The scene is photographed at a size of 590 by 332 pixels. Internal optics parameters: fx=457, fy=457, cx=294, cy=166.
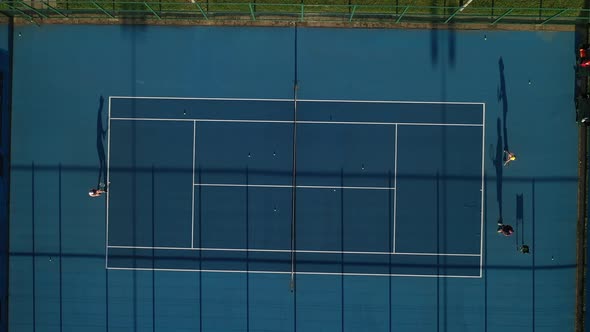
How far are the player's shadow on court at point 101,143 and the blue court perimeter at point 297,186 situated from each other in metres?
0.22

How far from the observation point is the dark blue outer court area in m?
13.6

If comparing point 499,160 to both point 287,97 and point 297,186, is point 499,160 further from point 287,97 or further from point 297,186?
point 287,97

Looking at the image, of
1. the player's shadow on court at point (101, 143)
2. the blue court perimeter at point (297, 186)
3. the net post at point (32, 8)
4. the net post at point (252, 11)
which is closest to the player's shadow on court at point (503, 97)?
the blue court perimeter at point (297, 186)

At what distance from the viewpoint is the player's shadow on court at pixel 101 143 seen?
45.3 ft

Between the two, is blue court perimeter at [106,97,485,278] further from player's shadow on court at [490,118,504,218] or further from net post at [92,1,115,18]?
net post at [92,1,115,18]

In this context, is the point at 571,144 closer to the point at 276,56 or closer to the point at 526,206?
the point at 526,206

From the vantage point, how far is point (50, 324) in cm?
1393

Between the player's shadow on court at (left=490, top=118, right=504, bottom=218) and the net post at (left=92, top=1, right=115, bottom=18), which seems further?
the player's shadow on court at (left=490, top=118, right=504, bottom=218)

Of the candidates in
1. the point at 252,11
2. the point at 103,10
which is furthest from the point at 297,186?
the point at 103,10

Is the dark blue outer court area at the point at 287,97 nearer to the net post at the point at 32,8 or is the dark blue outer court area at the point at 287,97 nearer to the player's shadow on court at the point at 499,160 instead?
the player's shadow on court at the point at 499,160

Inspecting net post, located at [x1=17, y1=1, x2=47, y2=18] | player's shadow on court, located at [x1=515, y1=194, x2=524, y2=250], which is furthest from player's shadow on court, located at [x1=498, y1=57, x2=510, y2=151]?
net post, located at [x1=17, y1=1, x2=47, y2=18]

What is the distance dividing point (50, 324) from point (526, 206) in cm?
1483

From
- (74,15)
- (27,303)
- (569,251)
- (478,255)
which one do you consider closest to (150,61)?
(74,15)

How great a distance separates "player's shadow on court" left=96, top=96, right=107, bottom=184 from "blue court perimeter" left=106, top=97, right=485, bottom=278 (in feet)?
0.72
